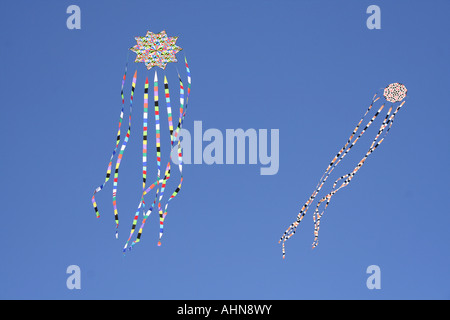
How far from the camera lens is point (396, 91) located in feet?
21.8

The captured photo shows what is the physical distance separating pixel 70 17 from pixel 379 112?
3.33 metres

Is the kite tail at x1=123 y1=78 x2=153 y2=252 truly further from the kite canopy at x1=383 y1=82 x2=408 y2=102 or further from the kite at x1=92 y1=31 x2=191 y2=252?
the kite canopy at x1=383 y1=82 x2=408 y2=102

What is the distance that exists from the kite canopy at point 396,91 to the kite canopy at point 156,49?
214 centimetres

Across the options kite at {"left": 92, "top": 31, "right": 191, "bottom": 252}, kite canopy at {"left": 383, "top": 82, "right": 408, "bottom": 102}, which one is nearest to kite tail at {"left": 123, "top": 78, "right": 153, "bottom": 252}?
kite at {"left": 92, "top": 31, "right": 191, "bottom": 252}

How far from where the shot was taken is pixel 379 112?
22.0 feet

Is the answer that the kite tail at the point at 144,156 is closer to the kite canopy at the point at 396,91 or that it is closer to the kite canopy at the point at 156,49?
the kite canopy at the point at 156,49

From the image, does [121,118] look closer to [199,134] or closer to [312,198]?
[199,134]

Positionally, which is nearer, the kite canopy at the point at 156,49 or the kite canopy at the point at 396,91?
the kite canopy at the point at 156,49

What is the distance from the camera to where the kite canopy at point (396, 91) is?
6629 millimetres

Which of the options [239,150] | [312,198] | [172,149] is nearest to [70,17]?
[172,149]

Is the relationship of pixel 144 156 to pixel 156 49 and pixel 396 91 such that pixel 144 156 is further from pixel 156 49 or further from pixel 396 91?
pixel 396 91

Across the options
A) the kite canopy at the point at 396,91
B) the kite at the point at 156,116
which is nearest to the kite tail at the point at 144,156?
the kite at the point at 156,116

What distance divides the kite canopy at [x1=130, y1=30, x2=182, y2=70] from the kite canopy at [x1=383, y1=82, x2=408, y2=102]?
214 centimetres

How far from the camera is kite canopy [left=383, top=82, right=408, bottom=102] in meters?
6.63
